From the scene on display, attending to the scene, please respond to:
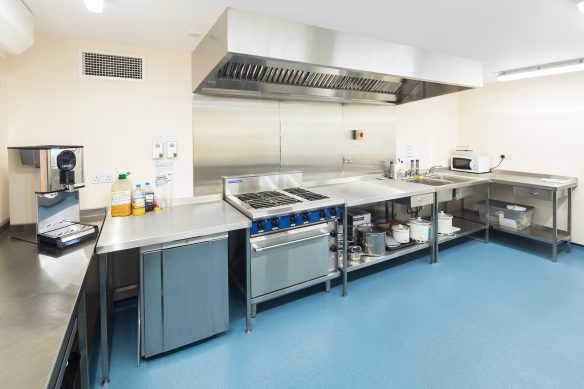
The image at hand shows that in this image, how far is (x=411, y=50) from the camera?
230cm

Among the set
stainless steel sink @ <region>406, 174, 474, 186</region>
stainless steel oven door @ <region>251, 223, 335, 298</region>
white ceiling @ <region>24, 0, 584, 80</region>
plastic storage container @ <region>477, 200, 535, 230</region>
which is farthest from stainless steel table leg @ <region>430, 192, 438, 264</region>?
white ceiling @ <region>24, 0, 584, 80</region>

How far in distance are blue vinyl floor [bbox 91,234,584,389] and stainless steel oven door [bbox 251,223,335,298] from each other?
29 centimetres

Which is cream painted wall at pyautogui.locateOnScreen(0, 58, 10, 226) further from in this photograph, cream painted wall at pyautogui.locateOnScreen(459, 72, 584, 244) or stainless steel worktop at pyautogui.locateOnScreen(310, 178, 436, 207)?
cream painted wall at pyautogui.locateOnScreen(459, 72, 584, 244)

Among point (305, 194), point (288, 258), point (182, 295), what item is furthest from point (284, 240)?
point (182, 295)

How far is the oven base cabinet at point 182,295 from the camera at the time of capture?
1.81 meters

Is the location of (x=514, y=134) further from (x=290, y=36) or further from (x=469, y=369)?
(x=290, y=36)

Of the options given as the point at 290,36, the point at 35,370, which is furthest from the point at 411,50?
the point at 35,370

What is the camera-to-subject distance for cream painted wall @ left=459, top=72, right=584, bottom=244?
3547 mm

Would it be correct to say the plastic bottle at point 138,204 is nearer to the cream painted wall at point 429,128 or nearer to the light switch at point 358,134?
the light switch at point 358,134

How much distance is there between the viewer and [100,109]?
230 centimetres

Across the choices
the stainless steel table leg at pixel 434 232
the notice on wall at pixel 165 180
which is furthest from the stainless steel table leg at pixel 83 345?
the stainless steel table leg at pixel 434 232

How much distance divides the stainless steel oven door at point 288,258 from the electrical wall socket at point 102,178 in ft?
4.15

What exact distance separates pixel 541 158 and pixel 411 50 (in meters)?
2.83

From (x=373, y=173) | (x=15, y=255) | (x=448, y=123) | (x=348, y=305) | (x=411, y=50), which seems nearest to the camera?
(x=15, y=255)
